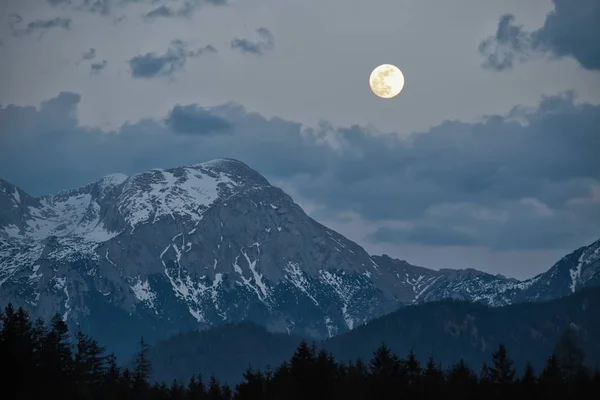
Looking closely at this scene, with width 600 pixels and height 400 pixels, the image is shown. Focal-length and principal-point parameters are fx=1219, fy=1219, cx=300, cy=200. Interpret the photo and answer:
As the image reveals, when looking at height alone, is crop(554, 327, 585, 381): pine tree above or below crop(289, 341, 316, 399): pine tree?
above

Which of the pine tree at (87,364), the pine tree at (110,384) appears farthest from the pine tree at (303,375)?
the pine tree at (87,364)

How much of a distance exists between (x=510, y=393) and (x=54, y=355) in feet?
190

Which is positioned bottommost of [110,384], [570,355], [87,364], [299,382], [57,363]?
[299,382]

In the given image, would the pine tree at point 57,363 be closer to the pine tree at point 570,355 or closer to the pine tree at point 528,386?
the pine tree at point 528,386

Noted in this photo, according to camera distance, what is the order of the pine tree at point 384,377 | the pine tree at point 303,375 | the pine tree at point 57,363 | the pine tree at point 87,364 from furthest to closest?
1. the pine tree at point 87,364
2. the pine tree at point 384,377
3. the pine tree at point 57,363
4. the pine tree at point 303,375

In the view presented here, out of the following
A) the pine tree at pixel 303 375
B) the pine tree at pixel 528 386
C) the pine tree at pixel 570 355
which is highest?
the pine tree at pixel 570 355

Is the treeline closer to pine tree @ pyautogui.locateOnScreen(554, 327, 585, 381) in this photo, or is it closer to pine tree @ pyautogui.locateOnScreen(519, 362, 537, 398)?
pine tree @ pyautogui.locateOnScreen(519, 362, 537, 398)

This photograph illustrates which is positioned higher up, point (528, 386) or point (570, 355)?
point (570, 355)

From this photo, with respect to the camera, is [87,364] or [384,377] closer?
[384,377]

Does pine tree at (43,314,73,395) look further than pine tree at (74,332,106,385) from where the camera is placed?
No

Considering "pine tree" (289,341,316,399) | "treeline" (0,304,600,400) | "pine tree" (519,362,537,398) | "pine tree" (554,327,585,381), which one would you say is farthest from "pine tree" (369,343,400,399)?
"pine tree" (554,327,585,381)

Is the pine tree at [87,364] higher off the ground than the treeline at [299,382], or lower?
higher

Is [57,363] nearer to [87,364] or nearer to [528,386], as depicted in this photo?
[87,364]

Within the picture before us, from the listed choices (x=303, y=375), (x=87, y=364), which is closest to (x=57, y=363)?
(x=87, y=364)
